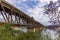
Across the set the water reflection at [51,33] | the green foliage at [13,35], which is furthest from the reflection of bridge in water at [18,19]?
the green foliage at [13,35]

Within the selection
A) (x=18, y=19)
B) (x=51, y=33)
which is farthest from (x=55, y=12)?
(x=18, y=19)

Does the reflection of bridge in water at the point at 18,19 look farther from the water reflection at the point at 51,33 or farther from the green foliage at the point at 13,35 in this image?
the green foliage at the point at 13,35

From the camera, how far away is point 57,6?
2.40 m

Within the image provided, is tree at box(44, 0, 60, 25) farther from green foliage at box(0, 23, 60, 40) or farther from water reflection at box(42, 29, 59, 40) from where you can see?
green foliage at box(0, 23, 60, 40)

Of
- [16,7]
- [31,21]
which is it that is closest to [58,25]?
[31,21]

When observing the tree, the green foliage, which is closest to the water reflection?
the tree

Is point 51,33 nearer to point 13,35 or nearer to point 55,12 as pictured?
point 55,12

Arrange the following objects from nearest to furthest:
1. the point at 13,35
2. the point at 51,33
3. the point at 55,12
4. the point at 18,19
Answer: the point at 13,35
the point at 55,12
the point at 51,33
the point at 18,19

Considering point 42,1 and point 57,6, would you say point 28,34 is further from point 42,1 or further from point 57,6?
point 42,1

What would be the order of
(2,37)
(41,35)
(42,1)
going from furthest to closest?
(42,1) < (41,35) < (2,37)

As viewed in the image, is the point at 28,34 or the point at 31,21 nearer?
the point at 28,34

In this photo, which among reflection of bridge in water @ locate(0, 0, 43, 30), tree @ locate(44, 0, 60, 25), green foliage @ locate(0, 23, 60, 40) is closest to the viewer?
green foliage @ locate(0, 23, 60, 40)

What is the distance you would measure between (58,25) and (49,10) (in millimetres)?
218

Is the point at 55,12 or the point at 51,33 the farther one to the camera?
the point at 51,33
